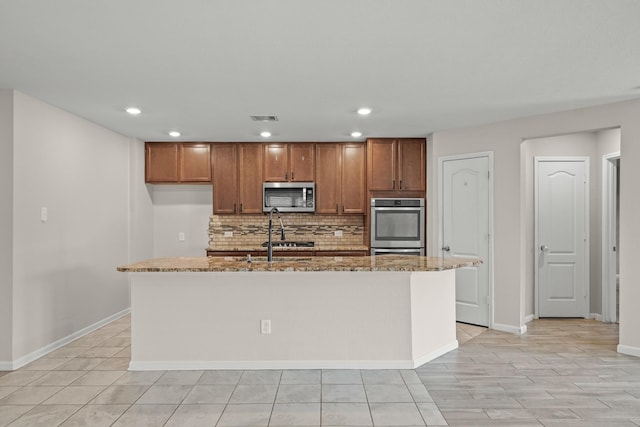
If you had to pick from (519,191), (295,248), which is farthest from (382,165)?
(519,191)

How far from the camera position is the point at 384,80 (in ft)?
11.2

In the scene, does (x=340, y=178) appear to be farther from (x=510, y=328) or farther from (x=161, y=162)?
(x=510, y=328)

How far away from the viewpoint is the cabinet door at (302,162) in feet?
19.7

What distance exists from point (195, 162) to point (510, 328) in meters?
4.59

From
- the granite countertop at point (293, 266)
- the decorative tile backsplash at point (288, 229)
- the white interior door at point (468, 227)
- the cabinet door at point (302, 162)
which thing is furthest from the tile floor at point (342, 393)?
the cabinet door at point (302, 162)

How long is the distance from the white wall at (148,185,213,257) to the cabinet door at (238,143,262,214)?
0.62 meters

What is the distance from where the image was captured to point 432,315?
3922 mm

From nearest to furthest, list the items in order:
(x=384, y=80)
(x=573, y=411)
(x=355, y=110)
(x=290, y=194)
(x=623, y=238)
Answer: (x=573, y=411), (x=384, y=80), (x=623, y=238), (x=355, y=110), (x=290, y=194)

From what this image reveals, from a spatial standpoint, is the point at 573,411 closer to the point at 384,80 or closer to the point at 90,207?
the point at 384,80

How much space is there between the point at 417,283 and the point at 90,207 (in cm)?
372

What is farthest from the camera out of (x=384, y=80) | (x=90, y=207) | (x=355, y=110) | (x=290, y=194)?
(x=290, y=194)

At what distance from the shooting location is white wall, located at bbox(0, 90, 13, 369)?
12.0ft

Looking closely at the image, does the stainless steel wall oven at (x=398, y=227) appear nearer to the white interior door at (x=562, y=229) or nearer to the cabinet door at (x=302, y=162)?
the cabinet door at (x=302, y=162)

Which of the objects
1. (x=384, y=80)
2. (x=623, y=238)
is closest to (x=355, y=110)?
(x=384, y=80)
